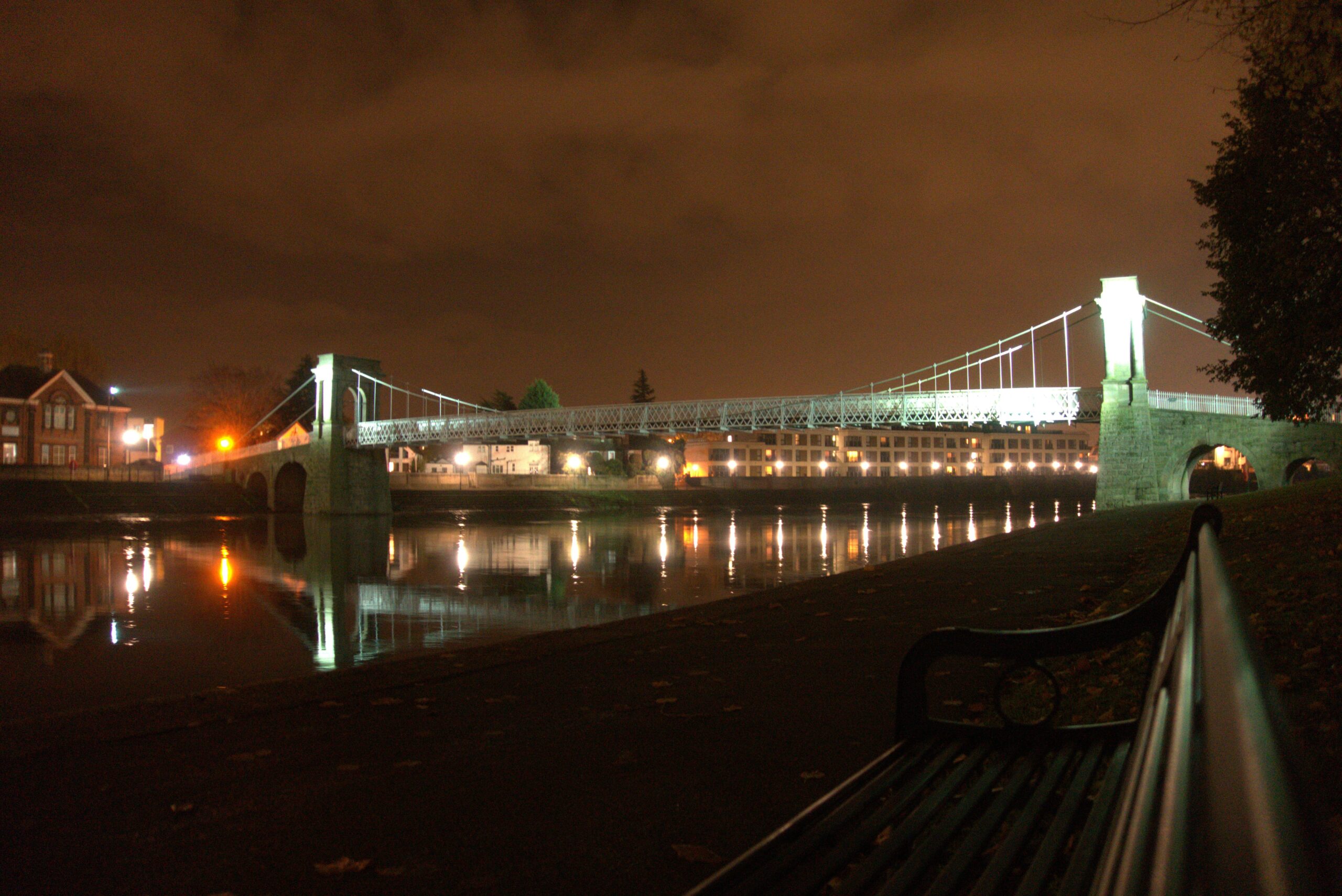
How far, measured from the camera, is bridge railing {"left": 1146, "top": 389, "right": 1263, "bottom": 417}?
4478 cm

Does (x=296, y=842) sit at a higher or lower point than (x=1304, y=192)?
lower

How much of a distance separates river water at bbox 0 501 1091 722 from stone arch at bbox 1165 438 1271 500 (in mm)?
6777

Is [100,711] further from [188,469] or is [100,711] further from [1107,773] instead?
[188,469]

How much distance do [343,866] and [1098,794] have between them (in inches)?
110

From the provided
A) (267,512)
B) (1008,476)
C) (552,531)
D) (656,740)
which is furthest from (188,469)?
(656,740)

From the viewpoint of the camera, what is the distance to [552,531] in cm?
4209

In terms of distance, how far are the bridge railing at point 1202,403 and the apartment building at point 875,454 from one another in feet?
233

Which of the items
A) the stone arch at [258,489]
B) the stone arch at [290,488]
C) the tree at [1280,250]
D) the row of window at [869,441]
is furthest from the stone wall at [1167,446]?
the row of window at [869,441]

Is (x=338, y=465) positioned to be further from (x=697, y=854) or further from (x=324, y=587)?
(x=697, y=854)

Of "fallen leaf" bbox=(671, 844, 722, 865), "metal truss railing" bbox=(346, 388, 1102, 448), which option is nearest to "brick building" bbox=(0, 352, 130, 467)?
"metal truss railing" bbox=(346, 388, 1102, 448)

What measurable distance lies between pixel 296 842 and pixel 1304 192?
64.2ft

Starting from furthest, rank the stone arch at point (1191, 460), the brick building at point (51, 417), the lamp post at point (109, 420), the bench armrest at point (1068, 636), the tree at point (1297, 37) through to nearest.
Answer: the lamp post at point (109, 420)
the brick building at point (51, 417)
the stone arch at point (1191, 460)
the tree at point (1297, 37)
the bench armrest at point (1068, 636)

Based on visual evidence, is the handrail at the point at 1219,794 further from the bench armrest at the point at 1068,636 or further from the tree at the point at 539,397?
the tree at the point at 539,397

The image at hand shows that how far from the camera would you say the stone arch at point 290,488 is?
225ft
